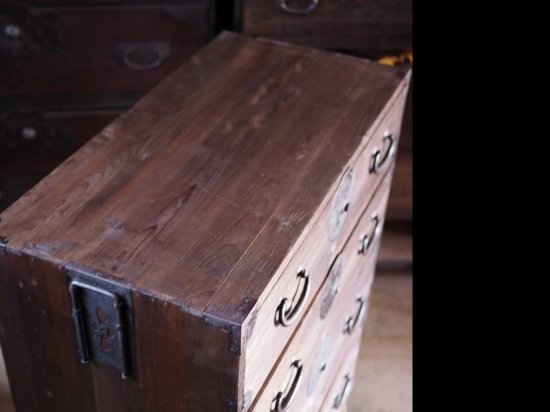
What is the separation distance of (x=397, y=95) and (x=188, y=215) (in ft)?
1.48

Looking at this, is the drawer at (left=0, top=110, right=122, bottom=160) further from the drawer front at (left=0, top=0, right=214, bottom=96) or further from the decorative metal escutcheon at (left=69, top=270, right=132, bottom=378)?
the decorative metal escutcheon at (left=69, top=270, right=132, bottom=378)

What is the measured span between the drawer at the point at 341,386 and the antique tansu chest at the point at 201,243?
6.6 inches

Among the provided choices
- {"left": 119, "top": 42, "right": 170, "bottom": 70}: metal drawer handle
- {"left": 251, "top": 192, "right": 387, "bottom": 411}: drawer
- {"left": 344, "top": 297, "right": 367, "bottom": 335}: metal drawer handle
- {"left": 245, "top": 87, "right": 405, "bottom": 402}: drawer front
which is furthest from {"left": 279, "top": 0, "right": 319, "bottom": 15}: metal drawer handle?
{"left": 344, "top": 297, "right": 367, "bottom": 335}: metal drawer handle

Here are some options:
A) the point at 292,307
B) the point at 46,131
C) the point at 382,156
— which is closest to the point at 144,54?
the point at 46,131

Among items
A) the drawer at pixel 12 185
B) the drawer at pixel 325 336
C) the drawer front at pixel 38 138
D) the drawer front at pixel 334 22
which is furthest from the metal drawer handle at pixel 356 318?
the drawer at pixel 12 185

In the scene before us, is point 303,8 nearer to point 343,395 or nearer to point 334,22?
point 334,22

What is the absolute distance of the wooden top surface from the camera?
79 cm

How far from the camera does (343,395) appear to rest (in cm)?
147

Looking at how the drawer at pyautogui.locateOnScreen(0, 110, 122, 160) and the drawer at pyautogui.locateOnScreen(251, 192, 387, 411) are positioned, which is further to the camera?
the drawer at pyautogui.locateOnScreen(0, 110, 122, 160)

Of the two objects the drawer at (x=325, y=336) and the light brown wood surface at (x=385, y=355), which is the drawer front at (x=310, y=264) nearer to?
the drawer at (x=325, y=336)

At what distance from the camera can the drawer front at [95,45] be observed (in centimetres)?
139
